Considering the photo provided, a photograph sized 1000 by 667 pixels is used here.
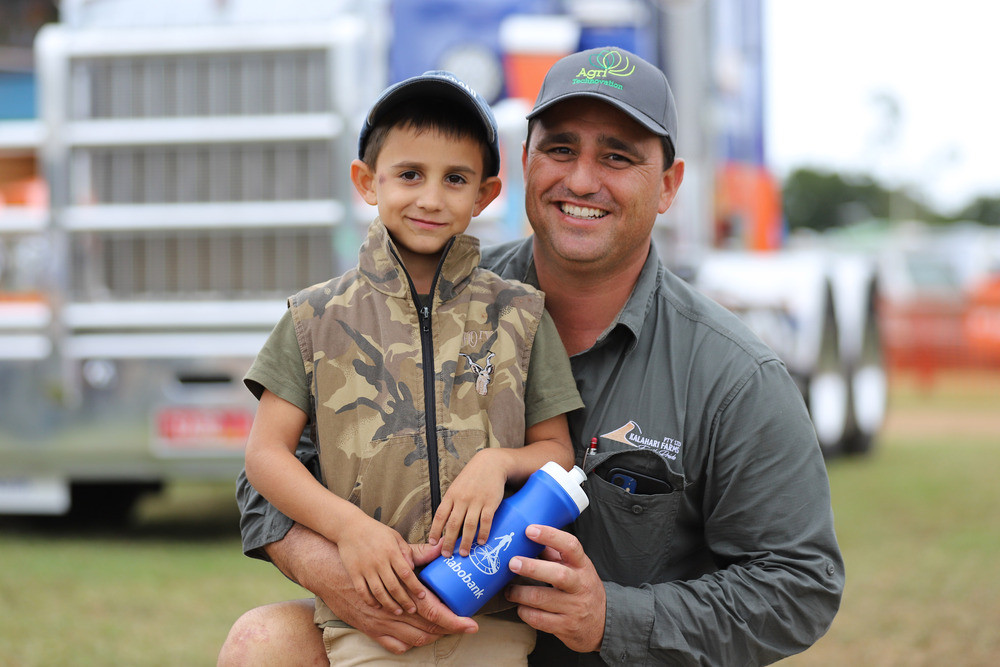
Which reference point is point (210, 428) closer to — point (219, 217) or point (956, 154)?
point (219, 217)

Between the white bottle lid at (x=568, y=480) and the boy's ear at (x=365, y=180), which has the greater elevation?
the boy's ear at (x=365, y=180)

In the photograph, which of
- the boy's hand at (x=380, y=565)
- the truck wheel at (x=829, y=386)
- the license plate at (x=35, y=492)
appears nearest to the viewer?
the boy's hand at (x=380, y=565)

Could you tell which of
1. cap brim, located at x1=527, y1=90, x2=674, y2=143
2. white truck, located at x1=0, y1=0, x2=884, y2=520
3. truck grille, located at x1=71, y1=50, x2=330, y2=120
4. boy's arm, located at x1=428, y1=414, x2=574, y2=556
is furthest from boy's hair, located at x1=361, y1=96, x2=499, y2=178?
truck grille, located at x1=71, y1=50, x2=330, y2=120

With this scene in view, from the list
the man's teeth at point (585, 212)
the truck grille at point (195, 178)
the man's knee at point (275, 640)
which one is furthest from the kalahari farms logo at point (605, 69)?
the truck grille at point (195, 178)

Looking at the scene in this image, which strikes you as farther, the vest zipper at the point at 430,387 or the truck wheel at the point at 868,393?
the truck wheel at the point at 868,393

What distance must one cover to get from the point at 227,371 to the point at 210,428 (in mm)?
309

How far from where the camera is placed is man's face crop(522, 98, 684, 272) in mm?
2537

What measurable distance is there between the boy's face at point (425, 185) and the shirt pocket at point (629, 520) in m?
0.60

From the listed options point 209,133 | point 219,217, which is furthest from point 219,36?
point 219,217

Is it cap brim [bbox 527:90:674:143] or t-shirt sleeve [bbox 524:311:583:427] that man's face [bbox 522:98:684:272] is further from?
t-shirt sleeve [bbox 524:311:583:427]

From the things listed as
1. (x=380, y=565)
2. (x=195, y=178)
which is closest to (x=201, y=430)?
(x=195, y=178)

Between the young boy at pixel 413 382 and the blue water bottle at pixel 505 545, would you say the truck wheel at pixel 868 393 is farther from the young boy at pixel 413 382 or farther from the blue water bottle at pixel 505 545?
the blue water bottle at pixel 505 545

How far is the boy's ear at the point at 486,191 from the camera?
94.1 inches

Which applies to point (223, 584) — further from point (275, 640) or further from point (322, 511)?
point (322, 511)
